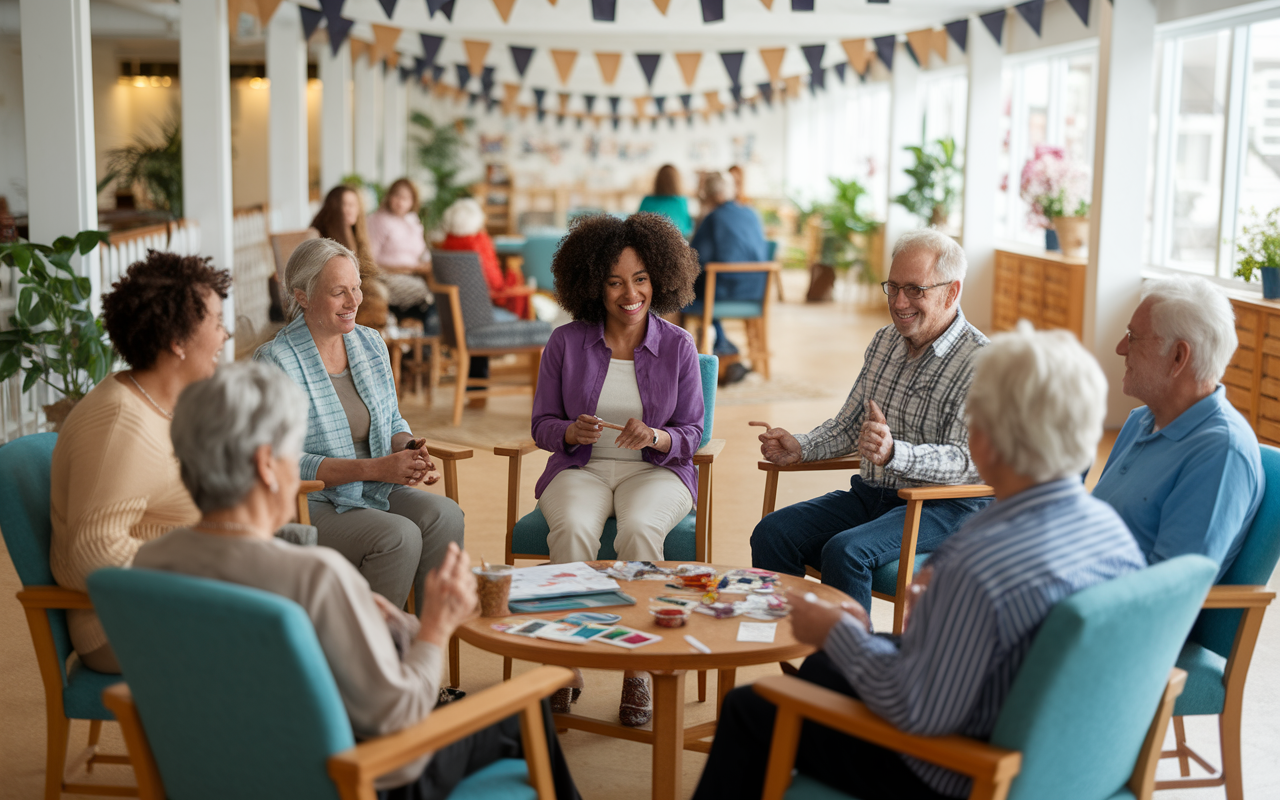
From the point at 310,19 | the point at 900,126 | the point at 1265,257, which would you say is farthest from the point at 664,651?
the point at 900,126

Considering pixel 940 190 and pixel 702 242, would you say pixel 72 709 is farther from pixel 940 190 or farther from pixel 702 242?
pixel 940 190

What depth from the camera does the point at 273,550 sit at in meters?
1.69

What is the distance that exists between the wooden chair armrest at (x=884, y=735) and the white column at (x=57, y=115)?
4433 millimetres

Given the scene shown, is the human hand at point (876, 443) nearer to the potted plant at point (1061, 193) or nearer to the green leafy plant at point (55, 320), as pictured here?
the green leafy plant at point (55, 320)

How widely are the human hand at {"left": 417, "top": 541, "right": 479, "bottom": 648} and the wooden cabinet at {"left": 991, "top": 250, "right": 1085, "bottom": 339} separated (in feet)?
22.2

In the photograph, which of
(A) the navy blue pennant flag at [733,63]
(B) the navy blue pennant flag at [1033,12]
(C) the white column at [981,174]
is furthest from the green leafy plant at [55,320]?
(C) the white column at [981,174]

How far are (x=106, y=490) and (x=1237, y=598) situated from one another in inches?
86.3

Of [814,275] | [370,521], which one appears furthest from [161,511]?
[814,275]

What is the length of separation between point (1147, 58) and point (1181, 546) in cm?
550

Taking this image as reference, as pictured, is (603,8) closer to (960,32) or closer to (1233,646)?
(960,32)

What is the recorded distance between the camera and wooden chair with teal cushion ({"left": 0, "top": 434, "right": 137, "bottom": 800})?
7.27 feet

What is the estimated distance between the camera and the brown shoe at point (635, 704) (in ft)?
9.56

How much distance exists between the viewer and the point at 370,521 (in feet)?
9.86

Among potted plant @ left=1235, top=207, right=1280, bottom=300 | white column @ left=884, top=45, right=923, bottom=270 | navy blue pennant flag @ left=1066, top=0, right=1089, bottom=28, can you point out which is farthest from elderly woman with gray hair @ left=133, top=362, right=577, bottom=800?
white column @ left=884, top=45, right=923, bottom=270
